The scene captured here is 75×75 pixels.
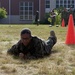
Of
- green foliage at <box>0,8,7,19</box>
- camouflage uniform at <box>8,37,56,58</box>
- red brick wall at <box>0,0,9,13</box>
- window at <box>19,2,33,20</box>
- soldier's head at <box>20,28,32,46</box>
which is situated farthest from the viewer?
window at <box>19,2,33,20</box>

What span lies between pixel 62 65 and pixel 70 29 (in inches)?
157

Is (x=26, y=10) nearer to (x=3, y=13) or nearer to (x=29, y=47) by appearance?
(x=3, y=13)

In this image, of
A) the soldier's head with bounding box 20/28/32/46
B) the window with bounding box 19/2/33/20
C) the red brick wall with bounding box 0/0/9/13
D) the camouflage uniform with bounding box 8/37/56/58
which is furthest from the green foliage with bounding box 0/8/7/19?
the soldier's head with bounding box 20/28/32/46

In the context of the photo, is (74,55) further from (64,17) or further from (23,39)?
(64,17)

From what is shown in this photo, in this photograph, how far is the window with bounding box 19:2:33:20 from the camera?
50.2m

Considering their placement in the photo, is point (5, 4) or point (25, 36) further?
point (5, 4)

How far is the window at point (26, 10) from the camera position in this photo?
50.2 metres

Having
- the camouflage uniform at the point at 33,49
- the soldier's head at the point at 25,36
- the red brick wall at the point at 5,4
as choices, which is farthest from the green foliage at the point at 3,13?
the soldier's head at the point at 25,36

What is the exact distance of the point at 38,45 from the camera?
6680 mm

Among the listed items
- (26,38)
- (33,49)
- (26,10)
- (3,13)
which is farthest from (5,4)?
(26,38)

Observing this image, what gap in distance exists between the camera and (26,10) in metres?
50.4

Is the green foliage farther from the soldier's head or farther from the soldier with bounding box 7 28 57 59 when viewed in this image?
the soldier's head

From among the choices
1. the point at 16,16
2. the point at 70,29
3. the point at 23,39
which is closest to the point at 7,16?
the point at 16,16

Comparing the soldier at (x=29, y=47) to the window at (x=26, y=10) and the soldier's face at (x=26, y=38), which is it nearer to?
the soldier's face at (x=26, y=38)
